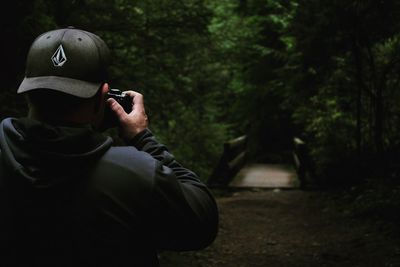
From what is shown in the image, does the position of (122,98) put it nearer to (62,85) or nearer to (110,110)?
(110,110)

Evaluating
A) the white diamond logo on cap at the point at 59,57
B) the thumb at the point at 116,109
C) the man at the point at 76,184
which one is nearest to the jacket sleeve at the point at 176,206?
the man at the point at 76,184

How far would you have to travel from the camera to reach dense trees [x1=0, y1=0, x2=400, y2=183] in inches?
271

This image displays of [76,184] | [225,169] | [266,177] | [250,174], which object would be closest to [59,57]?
[76,184]

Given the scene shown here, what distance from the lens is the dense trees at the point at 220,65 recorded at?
22.5ft

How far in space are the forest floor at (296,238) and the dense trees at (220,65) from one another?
5.49 ft

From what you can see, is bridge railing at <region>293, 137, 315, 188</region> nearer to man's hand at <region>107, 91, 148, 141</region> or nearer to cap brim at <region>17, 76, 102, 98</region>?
man's hand at <region>107, 91, 148, 141</region>

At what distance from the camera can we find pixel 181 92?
9180mm

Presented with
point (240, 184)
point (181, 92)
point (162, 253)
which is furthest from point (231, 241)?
point (240, 184)

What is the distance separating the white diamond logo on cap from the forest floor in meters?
5.09

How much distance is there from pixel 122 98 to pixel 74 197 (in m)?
0.58

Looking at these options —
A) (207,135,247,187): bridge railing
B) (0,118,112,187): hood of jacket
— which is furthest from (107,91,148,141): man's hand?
(207,135,247,187): bridge railing

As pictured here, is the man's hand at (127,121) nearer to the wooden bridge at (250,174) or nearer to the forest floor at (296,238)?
the forest floor at (296,238)

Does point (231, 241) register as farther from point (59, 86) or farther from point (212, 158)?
point (212, 158)

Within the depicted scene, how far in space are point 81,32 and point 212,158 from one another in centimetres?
1634
